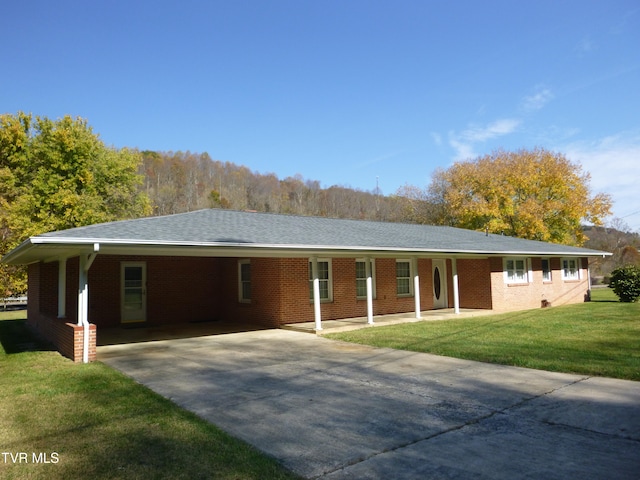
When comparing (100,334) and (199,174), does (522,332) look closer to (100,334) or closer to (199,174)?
(100,334)

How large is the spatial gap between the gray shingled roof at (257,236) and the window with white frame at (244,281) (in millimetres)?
1745

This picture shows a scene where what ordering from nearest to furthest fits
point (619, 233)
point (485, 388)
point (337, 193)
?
point (485, 388), point (619, 233), point (337, 193)

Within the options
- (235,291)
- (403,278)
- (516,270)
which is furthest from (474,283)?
(235,291)

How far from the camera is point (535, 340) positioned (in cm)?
1097

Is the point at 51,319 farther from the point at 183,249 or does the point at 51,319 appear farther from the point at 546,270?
the point at 546,270

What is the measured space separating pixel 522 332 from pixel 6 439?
1143 cm

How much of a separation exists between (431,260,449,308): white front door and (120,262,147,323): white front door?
11.3m

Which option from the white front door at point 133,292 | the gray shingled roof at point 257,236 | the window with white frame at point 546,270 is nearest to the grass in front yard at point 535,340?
the gray shingled roof at point 257,236

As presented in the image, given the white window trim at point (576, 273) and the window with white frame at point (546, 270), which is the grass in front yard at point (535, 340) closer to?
the window with white frame at point (546, 270)

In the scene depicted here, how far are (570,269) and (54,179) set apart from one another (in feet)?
93.3

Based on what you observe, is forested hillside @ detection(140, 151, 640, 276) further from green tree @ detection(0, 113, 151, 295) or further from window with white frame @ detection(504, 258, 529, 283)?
window with white frame @ detection(504, 258, 529, 283)

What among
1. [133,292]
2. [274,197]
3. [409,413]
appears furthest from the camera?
[274,197]

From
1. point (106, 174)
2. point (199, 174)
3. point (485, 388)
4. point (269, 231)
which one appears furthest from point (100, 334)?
point (199, 174)

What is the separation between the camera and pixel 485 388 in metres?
6.76
